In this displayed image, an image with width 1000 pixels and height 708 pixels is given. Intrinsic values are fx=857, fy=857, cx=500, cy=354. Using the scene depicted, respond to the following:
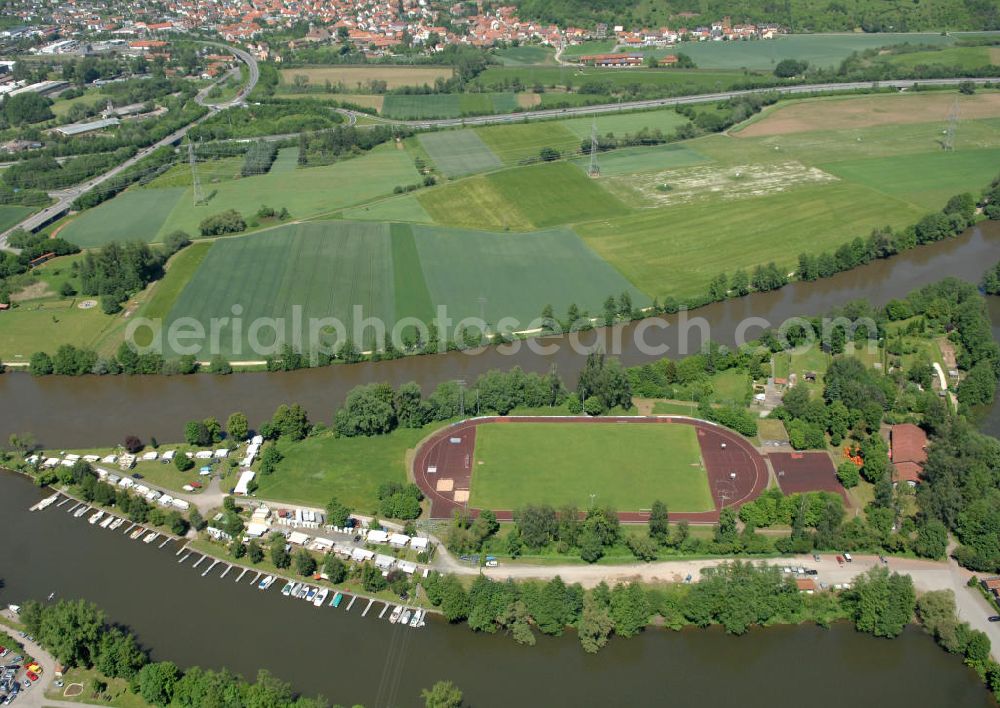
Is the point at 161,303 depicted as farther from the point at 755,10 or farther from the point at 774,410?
the point at 755,10

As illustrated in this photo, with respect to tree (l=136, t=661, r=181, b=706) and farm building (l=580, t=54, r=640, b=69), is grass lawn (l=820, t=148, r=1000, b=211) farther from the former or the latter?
tree (l=136, t=661, r=181, b=706)

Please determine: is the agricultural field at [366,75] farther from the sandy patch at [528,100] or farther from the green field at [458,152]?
the green field at [458,152]

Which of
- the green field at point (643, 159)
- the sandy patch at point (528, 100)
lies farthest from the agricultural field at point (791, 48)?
the green field at point (643, 159)

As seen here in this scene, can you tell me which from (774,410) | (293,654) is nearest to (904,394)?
(774,410)

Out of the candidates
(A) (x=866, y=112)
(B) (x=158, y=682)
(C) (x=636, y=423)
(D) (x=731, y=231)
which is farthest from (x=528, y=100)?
(B) (x=158, y=682)

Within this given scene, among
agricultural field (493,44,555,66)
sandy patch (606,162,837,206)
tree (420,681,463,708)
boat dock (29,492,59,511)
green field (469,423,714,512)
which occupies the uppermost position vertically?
agricultural field (493,44,555,66)

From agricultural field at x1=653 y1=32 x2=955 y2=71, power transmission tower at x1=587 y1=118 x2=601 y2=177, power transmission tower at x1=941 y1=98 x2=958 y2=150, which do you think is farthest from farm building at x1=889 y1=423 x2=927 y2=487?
agricultural field at x1=653 y1=32 x2=955 y2=71
